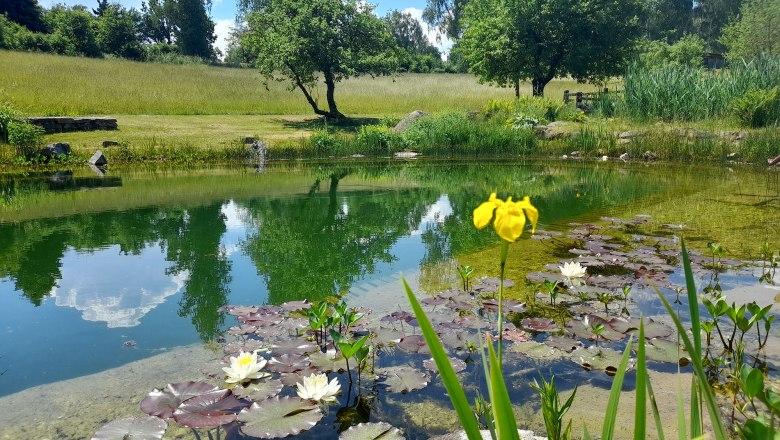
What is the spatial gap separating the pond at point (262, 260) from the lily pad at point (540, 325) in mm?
306

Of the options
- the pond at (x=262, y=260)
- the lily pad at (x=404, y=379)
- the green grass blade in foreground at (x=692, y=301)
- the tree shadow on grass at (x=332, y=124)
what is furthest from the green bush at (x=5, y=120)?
the green grass blade in foreground at (x=692, y=301)

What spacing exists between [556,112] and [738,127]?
629 cm

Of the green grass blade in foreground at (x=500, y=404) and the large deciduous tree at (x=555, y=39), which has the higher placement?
the large deciduous tree at (x=555, y=39)

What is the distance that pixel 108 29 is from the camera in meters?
40.5

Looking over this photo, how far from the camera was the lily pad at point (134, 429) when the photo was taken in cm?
191

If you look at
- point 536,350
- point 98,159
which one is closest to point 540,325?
point 536,350

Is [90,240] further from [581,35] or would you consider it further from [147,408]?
[581,35]

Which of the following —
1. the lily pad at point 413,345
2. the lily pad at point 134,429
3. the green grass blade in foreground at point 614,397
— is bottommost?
the lily pad at point 413,345

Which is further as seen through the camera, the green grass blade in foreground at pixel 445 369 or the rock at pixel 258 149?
the rock at pixel 258 149

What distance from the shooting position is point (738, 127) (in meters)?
13.5

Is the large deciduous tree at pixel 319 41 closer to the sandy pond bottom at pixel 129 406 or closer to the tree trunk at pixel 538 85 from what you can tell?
the tree trunk at pixel 538 85

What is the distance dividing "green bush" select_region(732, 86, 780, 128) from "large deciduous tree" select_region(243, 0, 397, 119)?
13.2m

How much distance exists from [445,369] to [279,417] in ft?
4.95

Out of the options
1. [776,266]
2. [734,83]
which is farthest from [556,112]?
[776,266]
